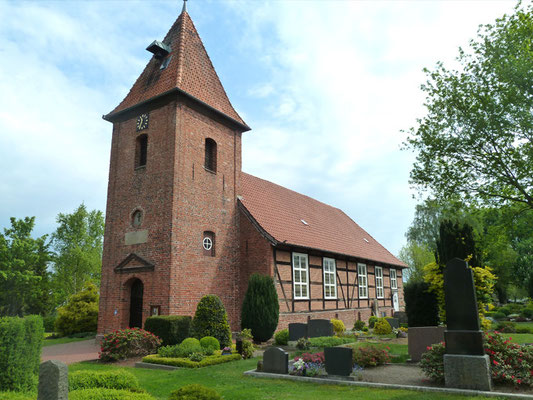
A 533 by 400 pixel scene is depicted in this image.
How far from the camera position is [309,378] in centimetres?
875

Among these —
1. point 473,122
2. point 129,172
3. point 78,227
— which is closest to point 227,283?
point 129,172

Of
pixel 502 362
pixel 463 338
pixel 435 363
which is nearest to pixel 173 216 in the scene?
pixel 435 363

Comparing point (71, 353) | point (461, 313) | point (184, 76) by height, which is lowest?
point (71, 353)

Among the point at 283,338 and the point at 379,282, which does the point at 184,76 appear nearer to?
the point at 283,338

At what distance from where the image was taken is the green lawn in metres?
7.24

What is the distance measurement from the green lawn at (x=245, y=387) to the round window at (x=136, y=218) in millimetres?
7463

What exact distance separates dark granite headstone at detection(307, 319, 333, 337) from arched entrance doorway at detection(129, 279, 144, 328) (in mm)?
6896

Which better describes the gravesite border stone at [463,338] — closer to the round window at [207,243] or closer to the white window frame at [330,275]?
the round window at [207,243]

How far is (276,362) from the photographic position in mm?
9375

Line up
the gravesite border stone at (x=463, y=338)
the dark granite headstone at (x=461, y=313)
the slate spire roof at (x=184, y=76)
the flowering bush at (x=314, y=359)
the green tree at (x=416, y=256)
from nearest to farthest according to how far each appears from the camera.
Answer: the gravesite border stone at (x=463, y=338)
the dark granite headstone at (x=461, y=313)
the flowering bush at (x=314, y=359)
the slate spire roof at (x=184, y=76)
the green tree at (x=416, y=256)

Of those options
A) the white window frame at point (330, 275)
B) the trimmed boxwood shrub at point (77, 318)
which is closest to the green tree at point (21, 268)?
the trimmed boxwood shrub at point (77, 318)

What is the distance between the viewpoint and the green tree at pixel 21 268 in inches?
1138

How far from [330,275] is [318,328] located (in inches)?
256

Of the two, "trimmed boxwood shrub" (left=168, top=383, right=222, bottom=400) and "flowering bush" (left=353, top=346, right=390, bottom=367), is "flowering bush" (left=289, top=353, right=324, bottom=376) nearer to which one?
"flowering bush" (left=353, top=346, right=390, bottom=367)
